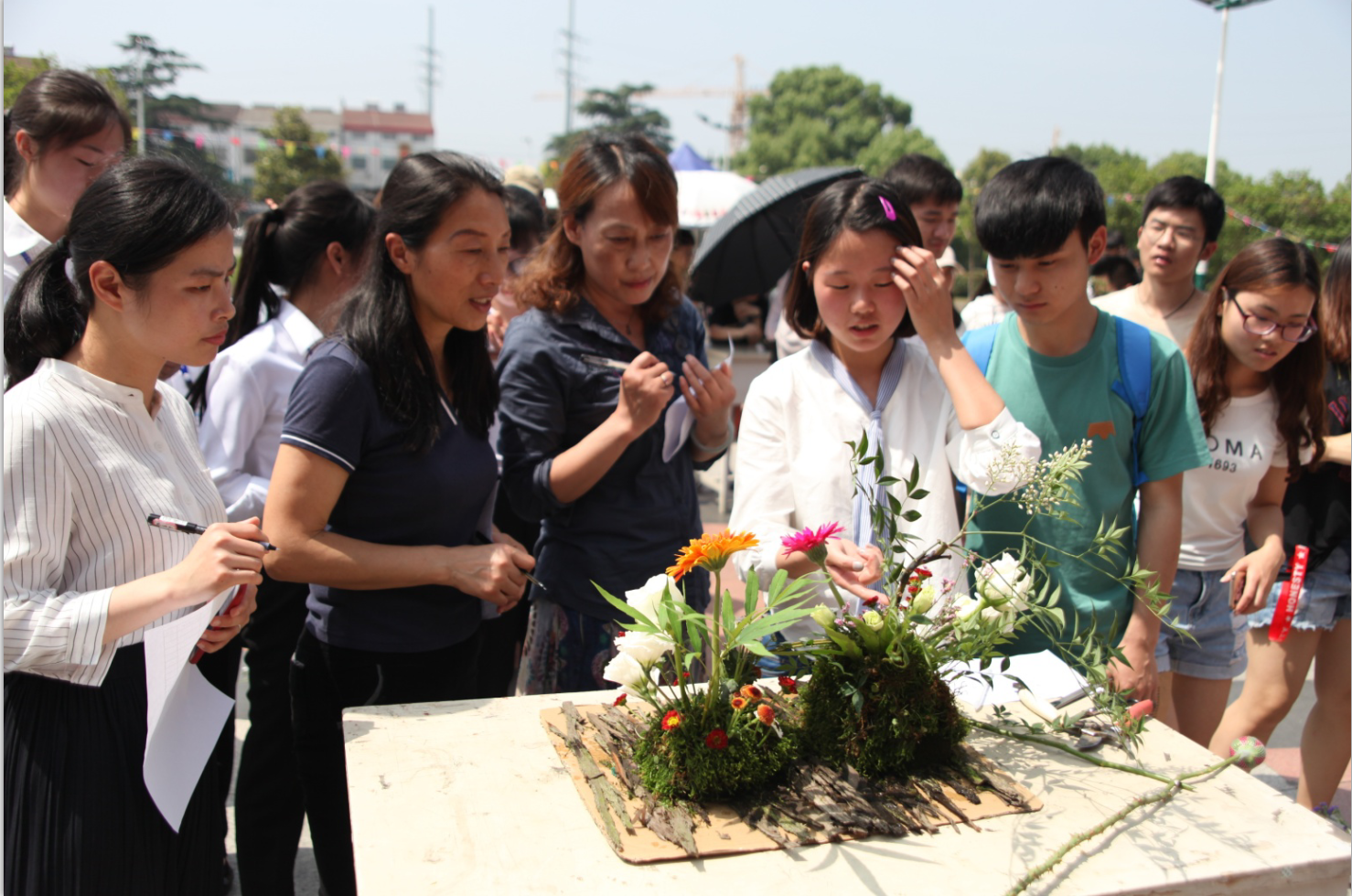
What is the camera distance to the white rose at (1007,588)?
51.7 inches

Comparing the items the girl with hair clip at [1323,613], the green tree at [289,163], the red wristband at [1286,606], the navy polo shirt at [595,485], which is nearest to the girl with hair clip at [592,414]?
the navy polo shirt at [595,485]

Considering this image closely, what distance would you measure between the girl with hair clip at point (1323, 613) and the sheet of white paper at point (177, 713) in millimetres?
2578

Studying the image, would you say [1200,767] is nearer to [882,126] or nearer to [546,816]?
[546,816]

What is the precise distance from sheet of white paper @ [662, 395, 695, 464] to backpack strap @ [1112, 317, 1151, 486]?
2.85 ft

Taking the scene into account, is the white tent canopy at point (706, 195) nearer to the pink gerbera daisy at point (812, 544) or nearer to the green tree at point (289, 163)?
the pink gerbera daisy at point (812, 544)

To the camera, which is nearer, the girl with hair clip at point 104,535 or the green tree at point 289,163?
the girl with hair clip at point 104,535

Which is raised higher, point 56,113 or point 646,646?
point 56,113

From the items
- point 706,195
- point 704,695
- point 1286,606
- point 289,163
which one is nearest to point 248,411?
point 704,695

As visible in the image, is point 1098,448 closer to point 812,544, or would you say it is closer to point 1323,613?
point 812,544

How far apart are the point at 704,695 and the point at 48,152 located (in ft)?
7.55

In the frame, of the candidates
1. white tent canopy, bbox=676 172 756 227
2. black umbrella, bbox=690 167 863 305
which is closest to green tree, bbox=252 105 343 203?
white tent canopy, bbox=676 172 756 227

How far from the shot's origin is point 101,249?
147cm

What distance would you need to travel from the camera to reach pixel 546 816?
1208 mm

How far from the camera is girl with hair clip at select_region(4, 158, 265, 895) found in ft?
4.38
